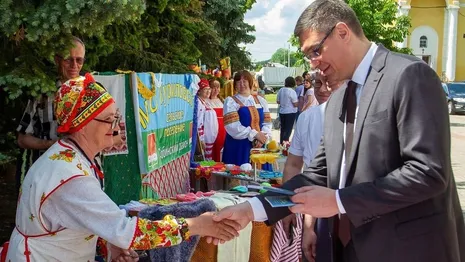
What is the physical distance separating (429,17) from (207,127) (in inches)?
1588

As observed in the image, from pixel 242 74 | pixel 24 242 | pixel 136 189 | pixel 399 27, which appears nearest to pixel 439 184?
pixel 24 242

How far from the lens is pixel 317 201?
2273 mm

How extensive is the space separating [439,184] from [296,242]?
3.17m

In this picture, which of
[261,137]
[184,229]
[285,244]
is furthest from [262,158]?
[184,229]

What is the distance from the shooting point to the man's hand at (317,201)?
2244 mm

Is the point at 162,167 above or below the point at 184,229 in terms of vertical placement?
below

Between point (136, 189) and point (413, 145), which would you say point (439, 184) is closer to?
point (413, 145)

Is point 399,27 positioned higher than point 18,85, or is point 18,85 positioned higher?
point 399,27

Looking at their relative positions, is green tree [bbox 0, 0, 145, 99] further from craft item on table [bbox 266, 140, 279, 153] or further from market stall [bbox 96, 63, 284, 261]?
craft item on table [bbox 266, 140, 279, 153]

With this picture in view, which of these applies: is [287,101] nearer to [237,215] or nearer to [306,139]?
[306,139]

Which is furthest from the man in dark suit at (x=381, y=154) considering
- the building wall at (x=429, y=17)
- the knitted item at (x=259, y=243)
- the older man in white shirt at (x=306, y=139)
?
the building wall at (x=429, y=17)

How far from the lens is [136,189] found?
17.6 feet

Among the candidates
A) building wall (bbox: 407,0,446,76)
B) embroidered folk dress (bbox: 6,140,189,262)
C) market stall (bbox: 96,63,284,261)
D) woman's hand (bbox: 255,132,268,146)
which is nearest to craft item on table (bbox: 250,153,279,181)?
market stall (bbox: 96,63,284,261)

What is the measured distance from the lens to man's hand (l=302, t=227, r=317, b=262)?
11.8 ft
